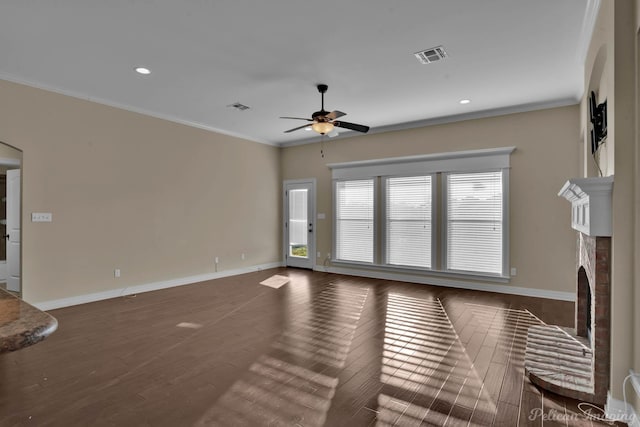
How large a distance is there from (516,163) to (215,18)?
16.3ft

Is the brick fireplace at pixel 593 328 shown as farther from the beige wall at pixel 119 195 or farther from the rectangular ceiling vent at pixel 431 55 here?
the beige wall at pixel 119 195

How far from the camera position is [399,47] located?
142 inches

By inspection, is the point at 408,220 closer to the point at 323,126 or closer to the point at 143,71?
the point at 323,126

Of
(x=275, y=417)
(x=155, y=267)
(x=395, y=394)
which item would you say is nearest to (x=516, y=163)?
(x=395, y=394)

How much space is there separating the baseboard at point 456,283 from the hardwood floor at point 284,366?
1.38 ft

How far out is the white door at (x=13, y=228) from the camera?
5168 millimetres

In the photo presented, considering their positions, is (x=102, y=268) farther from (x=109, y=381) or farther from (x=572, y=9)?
(x=572, y=9)

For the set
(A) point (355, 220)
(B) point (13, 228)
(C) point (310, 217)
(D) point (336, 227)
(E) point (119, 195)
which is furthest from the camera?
(C) point (310, 217)

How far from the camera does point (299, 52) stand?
3.70m

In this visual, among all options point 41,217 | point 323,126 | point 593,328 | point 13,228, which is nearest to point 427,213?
point 323,126

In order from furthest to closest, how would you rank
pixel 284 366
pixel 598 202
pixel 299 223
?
pixel 299 223 → pixel 284 366 → pixel 598 202

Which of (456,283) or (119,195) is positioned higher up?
(119,195)

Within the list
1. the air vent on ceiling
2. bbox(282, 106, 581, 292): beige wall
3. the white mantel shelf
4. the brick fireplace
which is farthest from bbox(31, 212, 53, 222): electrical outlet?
bbox(282, 106, 581, 292): beige wall

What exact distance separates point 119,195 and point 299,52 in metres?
3.70
